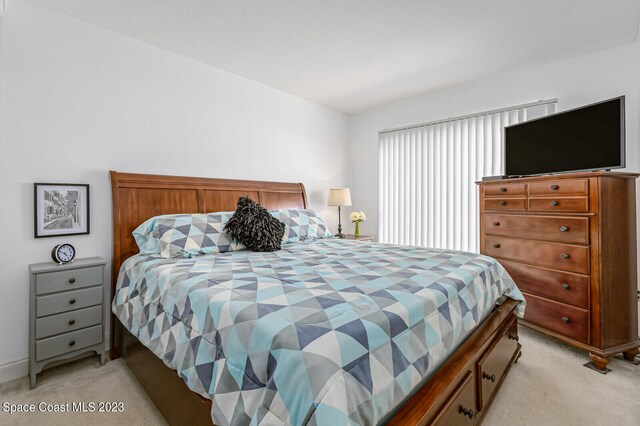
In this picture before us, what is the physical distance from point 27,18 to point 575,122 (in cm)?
420

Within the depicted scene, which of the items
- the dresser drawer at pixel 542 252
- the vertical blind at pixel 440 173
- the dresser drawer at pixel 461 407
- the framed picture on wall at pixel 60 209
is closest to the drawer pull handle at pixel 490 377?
the dresser drawer at pixel 461 407

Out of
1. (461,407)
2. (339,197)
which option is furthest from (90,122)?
(461,407)

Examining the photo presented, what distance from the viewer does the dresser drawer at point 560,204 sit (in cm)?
223

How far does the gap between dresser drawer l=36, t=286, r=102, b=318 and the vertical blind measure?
134 inches

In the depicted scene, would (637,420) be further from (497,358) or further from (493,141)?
(493,141)

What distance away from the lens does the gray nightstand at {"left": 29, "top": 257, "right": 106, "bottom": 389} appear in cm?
194

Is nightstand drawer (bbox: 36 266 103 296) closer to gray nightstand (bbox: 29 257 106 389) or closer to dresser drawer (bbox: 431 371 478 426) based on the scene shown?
gray nightstand (bbox: 29 257 106 389)

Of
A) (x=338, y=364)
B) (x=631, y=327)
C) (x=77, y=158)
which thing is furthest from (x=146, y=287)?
(x=631, y=327)

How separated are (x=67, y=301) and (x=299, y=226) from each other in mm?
1864

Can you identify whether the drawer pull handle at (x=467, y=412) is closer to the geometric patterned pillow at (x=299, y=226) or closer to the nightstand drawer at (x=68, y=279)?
the geometric patterned pillow at (x=299, y=226)

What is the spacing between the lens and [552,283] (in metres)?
2.43

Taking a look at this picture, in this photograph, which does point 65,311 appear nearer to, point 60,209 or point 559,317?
point 60,209

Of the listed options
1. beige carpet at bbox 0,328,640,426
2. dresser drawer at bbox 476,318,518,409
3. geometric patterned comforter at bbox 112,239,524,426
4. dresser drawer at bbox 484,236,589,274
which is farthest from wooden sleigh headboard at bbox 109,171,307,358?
dresser drawer at bbox 476,318,518,409

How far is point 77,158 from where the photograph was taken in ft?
7.61
